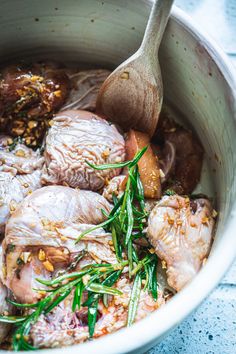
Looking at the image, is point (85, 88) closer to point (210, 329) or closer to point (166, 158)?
point (166, 158)

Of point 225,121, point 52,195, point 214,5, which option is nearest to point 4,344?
point 52,195

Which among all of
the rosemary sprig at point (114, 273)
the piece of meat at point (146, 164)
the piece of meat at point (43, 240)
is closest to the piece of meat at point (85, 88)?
the piece of meat at point (146, 164)

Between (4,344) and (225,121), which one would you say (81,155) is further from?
(4,344)

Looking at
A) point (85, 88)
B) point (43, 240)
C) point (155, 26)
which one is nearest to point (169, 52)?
point (155, 26)

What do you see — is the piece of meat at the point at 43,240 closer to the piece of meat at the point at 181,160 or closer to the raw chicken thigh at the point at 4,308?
the raw chicken thigh at the point at 4,308

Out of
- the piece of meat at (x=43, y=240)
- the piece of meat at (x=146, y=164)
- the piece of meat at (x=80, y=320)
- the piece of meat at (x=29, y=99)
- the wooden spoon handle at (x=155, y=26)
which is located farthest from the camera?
the piece of meat at (x=29, y=99)

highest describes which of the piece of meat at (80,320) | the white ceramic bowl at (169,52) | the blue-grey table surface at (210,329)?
the white ceramic bowl at (169,52)

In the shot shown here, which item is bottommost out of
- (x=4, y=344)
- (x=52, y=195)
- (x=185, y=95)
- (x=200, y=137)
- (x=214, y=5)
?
(x=4, y=344)

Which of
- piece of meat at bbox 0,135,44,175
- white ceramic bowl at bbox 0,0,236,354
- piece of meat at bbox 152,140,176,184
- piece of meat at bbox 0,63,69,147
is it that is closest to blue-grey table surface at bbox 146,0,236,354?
white ceramic bowl at bbox 0,0,236,354
